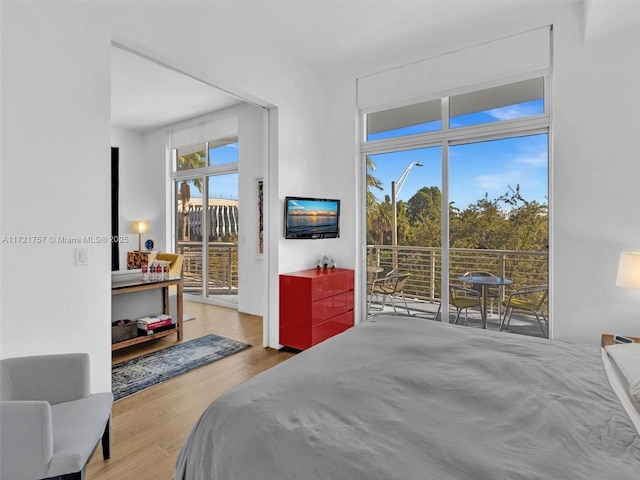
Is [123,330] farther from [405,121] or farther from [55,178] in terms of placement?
[405,121]

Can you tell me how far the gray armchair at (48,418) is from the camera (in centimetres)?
132

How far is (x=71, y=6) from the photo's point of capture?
210cm

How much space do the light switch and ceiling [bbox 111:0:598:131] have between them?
5.10ft

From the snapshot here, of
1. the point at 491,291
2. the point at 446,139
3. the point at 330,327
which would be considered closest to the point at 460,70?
the point at 446,139

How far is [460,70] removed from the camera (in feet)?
11.5

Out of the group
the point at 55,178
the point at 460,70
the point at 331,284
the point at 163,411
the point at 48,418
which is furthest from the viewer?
the point at 331,284

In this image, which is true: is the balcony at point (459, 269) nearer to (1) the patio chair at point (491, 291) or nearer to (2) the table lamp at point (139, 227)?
(1) the patio chair at point (491, 291)

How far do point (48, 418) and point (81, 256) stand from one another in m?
1.09

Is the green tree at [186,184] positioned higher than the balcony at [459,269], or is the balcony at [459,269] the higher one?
the green tree at [186,184]

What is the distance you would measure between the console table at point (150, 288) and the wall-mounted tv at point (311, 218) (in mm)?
1430

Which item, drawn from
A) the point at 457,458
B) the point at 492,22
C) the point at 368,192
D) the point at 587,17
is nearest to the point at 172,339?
the point at 368,192

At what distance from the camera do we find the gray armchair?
4.33 feet

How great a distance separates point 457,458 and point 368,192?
3.52 m

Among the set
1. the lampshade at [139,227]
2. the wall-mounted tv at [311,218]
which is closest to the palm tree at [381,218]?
the wall-mounted tv at [311,218]
